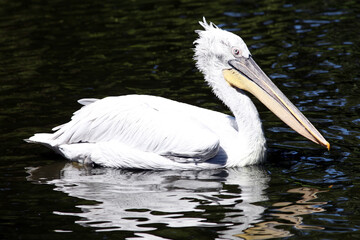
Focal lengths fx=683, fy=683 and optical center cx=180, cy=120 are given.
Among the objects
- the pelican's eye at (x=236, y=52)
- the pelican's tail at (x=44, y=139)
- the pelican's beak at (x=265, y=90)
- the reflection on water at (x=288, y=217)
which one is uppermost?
the pelican's eye at (x=236, y=52)

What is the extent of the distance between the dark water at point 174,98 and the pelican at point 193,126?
15cm

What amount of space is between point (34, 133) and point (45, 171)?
0.91 metres

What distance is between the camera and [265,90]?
263 inches

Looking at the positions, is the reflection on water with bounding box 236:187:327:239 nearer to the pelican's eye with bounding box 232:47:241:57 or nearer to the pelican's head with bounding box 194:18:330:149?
the pelican's head with bounding box 194:18:330:149

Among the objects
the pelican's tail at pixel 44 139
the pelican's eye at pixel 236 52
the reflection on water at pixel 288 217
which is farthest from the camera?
the pelican's tail at pixel 44 139

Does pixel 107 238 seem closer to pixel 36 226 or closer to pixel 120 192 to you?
pixel 36 226

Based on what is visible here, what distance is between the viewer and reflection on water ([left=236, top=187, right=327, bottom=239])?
4882 mm

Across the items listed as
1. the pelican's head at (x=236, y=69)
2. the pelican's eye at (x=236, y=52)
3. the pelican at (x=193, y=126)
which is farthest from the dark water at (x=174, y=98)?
the pelican's eye at (x=236, y=52)

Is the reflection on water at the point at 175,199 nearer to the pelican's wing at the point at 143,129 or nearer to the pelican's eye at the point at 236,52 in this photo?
the pelican's wing at the point at 143,129

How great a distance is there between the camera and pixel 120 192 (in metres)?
6.01

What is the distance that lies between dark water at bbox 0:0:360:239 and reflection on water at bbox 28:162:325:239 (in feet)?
0.05

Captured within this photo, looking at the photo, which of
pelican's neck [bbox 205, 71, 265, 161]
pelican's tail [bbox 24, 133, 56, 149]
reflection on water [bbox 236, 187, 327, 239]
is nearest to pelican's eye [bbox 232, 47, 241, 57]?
pelican's neck [bbox 205, 71, 265, 161]

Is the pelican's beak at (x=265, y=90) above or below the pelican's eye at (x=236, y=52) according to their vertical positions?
below

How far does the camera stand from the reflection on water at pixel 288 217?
4.88 m
